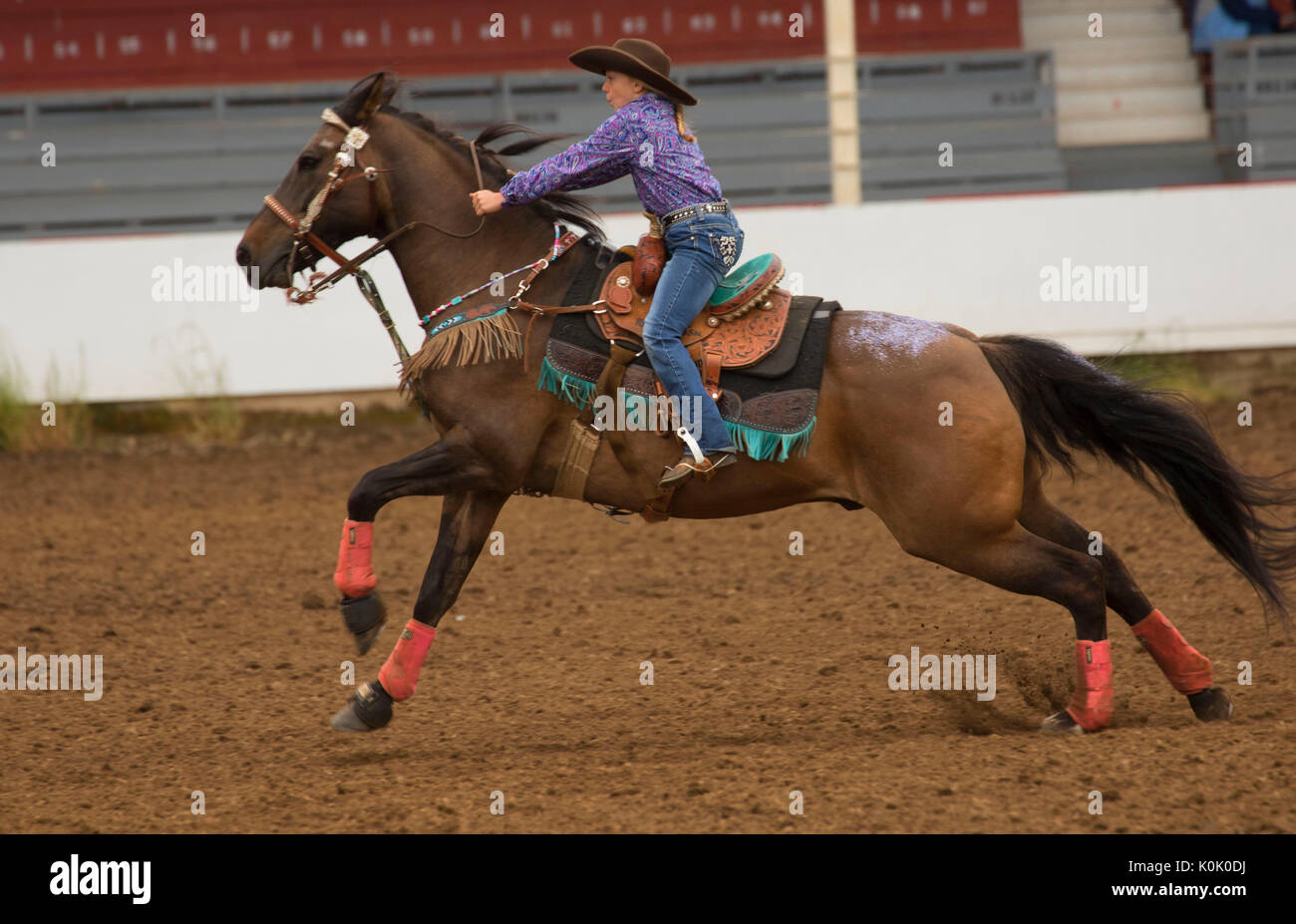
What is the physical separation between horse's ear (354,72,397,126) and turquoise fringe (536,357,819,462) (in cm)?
111

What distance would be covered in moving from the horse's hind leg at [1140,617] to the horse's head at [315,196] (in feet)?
8.51

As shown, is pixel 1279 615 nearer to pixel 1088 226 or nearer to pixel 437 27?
pixel 1088 226

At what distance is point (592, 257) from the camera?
191 inches

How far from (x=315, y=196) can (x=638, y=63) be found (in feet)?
4.00

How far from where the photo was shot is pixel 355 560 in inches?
180

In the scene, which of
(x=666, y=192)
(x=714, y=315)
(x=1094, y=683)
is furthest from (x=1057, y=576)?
(x=666, y=192)

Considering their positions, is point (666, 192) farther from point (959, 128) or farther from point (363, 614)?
point (959, 128)

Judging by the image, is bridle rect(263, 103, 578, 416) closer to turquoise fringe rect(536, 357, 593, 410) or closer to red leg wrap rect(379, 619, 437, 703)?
turquoise fringe rect(536, 357, 593, 410)

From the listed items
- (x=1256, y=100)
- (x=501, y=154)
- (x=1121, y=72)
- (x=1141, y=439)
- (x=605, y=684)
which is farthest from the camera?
(x=1121, y=72)

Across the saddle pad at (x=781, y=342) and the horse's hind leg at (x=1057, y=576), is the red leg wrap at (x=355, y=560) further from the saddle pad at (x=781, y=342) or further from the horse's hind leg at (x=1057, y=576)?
the horse's hind leg at (x=1057, y=576)

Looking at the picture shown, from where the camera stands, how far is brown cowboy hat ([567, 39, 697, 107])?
4516mm

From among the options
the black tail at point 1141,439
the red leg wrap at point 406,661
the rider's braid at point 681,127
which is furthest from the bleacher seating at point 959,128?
the red leg wrap at point 406,661

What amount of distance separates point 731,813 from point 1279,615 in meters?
2.26

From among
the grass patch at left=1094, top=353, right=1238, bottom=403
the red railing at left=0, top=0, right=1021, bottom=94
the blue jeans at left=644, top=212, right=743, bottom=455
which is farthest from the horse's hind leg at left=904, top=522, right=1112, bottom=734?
the red railing at left=0, top=0, right=1021, bottom=94
